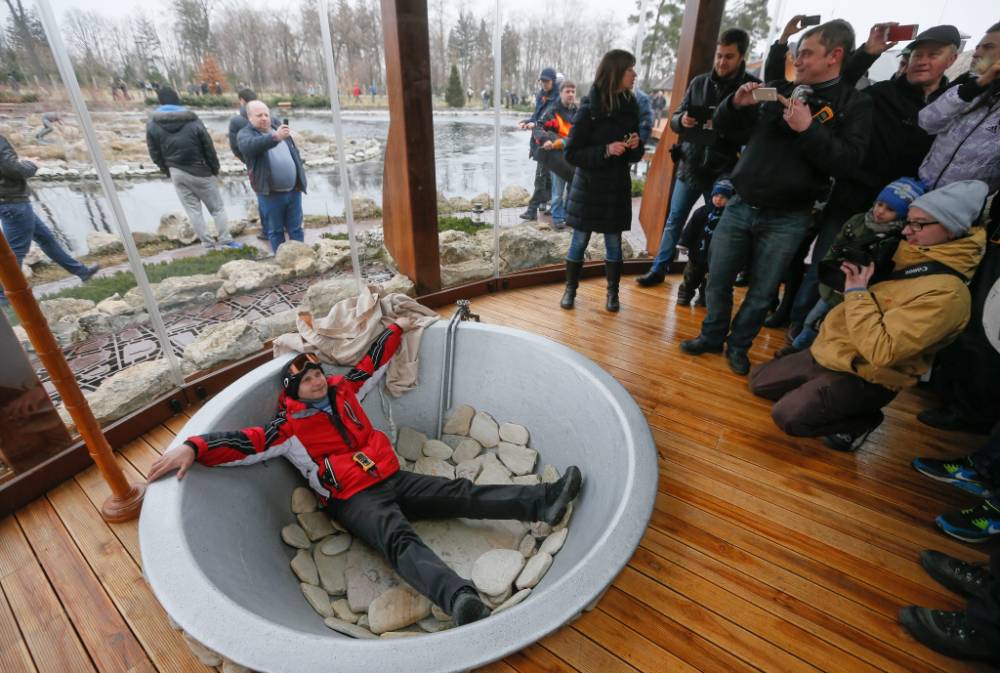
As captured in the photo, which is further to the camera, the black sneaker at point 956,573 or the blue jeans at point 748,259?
the blue jeans at point 748,259

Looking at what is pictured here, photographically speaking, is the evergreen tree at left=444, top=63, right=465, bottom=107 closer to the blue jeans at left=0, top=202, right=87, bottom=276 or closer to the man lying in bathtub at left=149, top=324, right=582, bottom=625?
the man lying in bathtub at left=149, top=324, right=582, bottom=625

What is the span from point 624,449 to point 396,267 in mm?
1860

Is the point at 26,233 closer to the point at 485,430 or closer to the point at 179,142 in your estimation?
the point at 179,142

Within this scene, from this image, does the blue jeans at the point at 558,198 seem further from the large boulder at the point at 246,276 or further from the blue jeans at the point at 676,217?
the large boulder at the point at 246,276

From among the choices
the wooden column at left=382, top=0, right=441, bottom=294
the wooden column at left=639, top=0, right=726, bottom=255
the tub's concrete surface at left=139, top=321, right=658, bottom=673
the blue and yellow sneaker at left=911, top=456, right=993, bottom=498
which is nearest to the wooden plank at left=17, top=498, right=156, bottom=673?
the tub's concrete surface at left=139, top=321, right=658, bottom=673

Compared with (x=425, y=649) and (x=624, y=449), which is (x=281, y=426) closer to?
(x=425, y=649)

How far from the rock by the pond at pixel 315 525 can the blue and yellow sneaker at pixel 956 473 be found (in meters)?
2.11

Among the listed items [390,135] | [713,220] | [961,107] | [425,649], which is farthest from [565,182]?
[425,649]

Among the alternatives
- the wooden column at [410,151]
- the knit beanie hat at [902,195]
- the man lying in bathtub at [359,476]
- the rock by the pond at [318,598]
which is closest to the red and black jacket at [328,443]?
the man lying in bathtub at [359,476]

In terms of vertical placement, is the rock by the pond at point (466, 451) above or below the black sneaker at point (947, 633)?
below

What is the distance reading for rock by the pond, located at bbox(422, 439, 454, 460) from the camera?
199cm

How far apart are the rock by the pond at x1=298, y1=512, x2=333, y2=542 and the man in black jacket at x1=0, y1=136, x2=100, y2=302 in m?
1.16

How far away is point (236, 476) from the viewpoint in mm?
1429

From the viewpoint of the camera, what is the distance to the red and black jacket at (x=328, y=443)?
1512 mm
